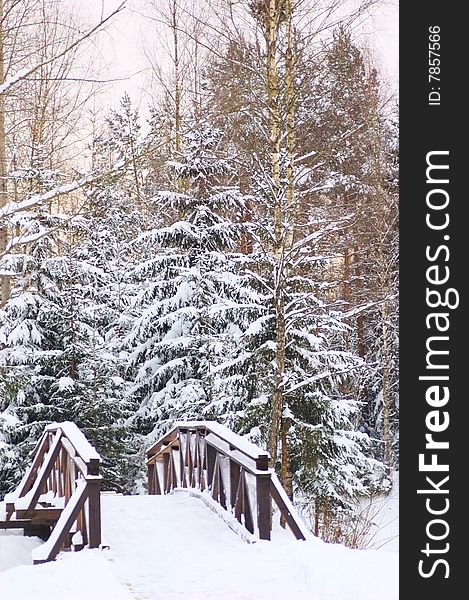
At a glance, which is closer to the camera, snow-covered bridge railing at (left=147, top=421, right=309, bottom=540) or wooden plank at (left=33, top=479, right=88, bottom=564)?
wooden plank at (left=33, top=479, right=88, bottom=564)

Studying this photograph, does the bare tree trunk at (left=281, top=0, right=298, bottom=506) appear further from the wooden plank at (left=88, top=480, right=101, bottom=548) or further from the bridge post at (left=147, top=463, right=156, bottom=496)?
the wooden plank at (left=88, top=480, right=101, bottom=548)

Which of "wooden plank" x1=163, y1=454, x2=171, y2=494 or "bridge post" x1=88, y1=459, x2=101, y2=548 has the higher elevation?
"bridge post" x1=88, y1=459, x2=101, y2=548

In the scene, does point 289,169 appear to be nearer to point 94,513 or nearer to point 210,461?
point 210,461

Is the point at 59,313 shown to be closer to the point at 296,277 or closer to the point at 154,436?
the point at 154,436

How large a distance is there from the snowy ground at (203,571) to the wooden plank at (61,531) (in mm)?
145

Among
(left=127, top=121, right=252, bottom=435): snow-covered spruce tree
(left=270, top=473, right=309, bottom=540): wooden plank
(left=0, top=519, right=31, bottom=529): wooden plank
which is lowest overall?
(left=0, top=519, right=31, bottom=529): wooden plank

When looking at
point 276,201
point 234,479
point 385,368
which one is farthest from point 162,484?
point 385,368

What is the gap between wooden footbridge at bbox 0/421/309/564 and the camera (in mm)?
7371

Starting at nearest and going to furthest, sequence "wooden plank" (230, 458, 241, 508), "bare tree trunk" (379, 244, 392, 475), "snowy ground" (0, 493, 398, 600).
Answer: "snowy ground" (0, 493, 398, 600) < "wooden plank" (230, 458, 241, 508) < "bare tree trunk" (379, 244, 392, 475)

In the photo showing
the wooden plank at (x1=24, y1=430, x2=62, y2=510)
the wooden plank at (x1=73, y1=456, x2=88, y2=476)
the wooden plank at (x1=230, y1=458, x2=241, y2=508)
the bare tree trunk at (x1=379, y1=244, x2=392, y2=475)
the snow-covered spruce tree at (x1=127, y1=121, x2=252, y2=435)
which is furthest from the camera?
the bare tree trunk at (x1=379, y1=244, x2=392, y2=475)

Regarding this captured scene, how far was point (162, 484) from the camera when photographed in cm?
1216

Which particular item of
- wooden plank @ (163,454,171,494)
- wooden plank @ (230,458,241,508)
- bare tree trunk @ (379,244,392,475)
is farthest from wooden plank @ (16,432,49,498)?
bare tree trunk @ (379,244,392,475)

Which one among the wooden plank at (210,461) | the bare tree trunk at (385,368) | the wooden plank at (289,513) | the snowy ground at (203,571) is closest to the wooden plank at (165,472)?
the wooden plank at (210,461)

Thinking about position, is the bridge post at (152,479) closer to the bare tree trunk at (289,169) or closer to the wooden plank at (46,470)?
the bare tree trunk at (289,169)
